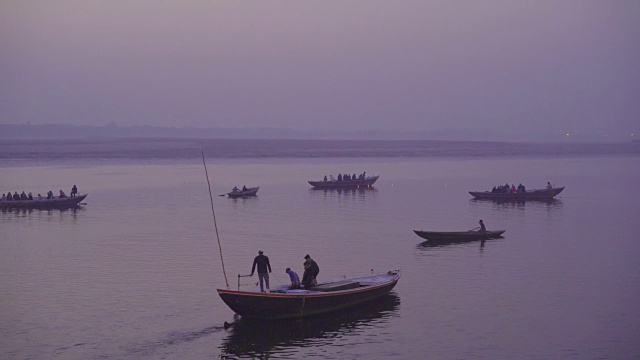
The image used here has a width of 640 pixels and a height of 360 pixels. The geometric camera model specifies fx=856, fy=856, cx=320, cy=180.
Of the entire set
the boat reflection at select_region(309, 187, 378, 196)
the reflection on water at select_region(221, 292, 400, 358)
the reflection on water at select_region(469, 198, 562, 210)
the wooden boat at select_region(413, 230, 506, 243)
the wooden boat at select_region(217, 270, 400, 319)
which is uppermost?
the boat reflection at select_region(309, 187, 378, 196)

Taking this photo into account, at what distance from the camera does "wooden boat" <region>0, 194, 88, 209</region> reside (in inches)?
2130

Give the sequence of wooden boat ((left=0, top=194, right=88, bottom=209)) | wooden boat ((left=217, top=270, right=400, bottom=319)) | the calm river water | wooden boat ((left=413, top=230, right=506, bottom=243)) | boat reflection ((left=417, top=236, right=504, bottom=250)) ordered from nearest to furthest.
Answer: the calm river water → wooden boat ((left=217, top=270, right=400, bottom=319)) → boat reflection ((left=417, top=236, right=504, bottom=250)) → wooden boat ((left=413, top=230, right=506, bottom=243)) → wooden boat ((left=0, top=194, right=88, bottom=209))

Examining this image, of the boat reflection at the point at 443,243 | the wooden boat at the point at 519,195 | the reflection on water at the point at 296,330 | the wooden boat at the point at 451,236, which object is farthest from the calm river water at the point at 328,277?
the wooden boat at the point at 519,195

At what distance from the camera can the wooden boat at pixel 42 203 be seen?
54094 mm

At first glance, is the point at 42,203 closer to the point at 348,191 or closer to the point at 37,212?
the point at 37,212

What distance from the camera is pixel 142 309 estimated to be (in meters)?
25.0

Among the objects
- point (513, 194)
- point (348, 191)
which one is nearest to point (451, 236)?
point (513, 194)

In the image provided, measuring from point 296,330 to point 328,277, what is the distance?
21.8ft

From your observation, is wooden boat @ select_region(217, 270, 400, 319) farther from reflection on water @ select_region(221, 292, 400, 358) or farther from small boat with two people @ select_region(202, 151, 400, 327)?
reflection on water @ select_region(221, 292, 400, 358)

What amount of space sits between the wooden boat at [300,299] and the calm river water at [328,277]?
1.21 ft

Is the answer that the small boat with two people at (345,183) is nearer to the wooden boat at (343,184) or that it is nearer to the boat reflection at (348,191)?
the wooden boat at (343,184)

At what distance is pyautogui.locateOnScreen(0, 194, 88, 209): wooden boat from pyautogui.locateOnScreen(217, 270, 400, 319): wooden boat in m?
34.0

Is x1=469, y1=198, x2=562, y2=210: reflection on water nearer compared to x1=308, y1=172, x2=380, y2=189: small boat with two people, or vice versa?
x1=469, y1=198, x2=562, y2=210: reflection on water

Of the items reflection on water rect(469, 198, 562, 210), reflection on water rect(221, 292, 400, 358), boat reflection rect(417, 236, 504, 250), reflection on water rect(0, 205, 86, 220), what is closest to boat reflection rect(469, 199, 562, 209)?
reflection on water rect(469, 198, 562, 210)
